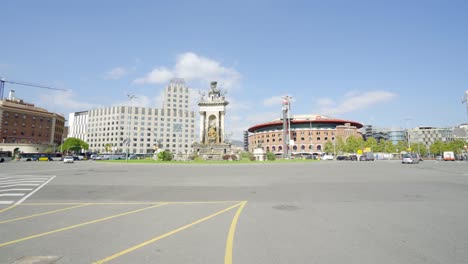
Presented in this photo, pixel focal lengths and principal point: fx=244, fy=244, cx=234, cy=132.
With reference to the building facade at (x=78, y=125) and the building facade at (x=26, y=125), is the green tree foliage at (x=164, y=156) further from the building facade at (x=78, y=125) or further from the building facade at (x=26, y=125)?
the building facade at (x=78, y=125)

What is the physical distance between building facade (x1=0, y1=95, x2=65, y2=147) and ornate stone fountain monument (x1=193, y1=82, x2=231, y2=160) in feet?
223

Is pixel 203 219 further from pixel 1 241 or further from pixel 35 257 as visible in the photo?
pixel 1 241

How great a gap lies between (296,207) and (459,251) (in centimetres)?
439

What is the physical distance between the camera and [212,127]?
194ft

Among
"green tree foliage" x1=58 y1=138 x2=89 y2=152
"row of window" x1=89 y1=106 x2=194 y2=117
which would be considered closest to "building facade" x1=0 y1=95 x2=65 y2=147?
"green tree foliage" x1=58 y1=138 x2=89 y2=152

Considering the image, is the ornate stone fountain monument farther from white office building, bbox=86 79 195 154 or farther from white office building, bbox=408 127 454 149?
white office building, bbox=408 127 454 149

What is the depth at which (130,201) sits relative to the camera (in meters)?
9.62

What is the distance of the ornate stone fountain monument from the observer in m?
56.1

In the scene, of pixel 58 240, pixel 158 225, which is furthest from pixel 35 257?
pixel 158 225

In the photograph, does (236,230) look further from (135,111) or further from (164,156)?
(135,111)

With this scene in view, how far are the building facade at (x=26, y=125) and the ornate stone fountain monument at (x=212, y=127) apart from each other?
6783 centimetres

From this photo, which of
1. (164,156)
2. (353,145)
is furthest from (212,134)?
(353,145)

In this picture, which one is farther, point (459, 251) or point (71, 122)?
point (71, 122)

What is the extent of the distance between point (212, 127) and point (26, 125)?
75177 millimetres
